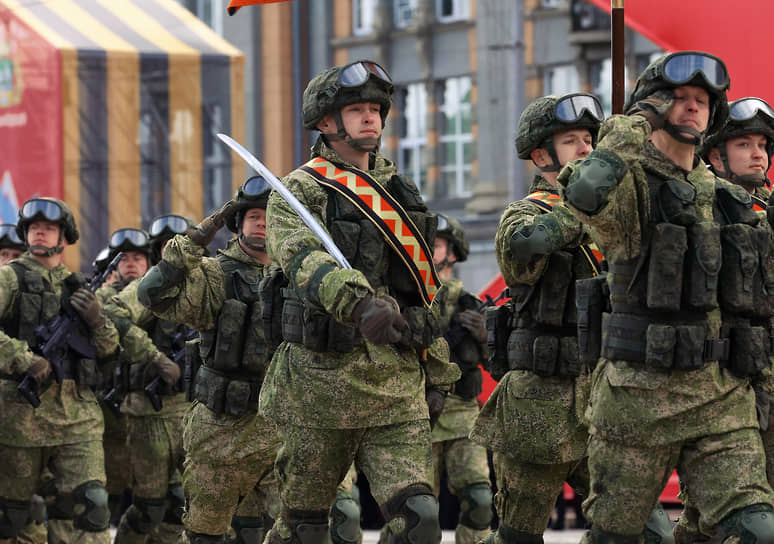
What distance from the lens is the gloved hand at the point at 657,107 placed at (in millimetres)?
6051

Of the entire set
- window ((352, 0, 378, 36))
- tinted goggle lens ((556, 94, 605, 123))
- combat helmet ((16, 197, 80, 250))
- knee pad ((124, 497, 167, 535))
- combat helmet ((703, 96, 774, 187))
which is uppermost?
window ((352, 0, 378, 36))

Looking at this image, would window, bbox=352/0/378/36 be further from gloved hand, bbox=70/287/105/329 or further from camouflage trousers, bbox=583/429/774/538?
camouflage trousers, bbox=583/429/774/538

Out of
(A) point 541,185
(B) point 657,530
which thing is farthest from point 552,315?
(B) point 657,530

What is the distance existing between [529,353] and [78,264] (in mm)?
10916

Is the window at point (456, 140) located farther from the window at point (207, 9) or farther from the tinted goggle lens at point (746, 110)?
the tinted goggle lens at point (746, 110)

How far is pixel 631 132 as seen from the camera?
5844mm

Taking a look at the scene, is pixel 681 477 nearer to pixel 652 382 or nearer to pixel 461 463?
pixel 652 382

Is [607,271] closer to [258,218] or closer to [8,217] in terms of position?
[258,218]

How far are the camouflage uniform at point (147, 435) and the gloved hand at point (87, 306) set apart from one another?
459mm

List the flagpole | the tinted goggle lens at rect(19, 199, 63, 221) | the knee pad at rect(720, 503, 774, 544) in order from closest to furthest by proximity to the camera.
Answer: the knee pad at rect(720, 503, 774, 544), the flagpole, the tinted goggle lens at rect(19, 199, 63, 221)

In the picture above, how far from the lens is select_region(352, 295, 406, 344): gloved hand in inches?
234

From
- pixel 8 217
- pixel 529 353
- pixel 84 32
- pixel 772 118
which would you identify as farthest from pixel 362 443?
pixel 84 32

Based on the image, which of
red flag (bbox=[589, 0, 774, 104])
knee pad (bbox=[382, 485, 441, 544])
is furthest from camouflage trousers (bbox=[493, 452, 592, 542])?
red flag (bbox=[589, 0, 774, 104])

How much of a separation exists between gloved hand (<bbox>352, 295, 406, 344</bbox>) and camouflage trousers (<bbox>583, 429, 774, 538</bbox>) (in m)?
0.87
